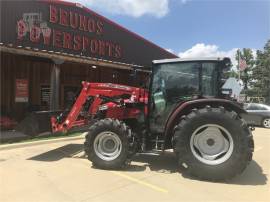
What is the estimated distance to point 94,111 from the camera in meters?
8.51

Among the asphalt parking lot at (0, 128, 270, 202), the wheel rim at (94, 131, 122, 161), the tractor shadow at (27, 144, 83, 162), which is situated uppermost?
the wheel rim at (94, 131, 122, 161)

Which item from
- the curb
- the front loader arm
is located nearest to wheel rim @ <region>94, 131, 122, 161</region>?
the front loader arm

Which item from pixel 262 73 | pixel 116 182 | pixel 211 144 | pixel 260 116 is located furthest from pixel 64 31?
pixel 262 73

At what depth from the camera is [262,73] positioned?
54.3 meters

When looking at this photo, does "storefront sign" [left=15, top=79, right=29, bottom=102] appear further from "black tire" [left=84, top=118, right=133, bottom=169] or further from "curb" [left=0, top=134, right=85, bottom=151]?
"black tire" [left=84, top=118, right=133, bottom=169]

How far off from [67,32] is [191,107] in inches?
408

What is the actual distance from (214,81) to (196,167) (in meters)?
1.74

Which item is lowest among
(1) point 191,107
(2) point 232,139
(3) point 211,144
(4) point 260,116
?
(4) point 260,116

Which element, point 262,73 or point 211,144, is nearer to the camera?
point 211,144

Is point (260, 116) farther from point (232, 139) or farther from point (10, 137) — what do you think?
point (232, 139)

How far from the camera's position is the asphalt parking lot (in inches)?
219

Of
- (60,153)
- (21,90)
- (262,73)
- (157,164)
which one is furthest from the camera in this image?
(262,73)

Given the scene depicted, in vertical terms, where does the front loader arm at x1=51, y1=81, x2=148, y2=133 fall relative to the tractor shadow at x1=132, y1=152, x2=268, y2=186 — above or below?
Result: above

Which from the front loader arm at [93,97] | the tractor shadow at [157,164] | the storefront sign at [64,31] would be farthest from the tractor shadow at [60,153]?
Answer: the storefront sign at [64,31]
